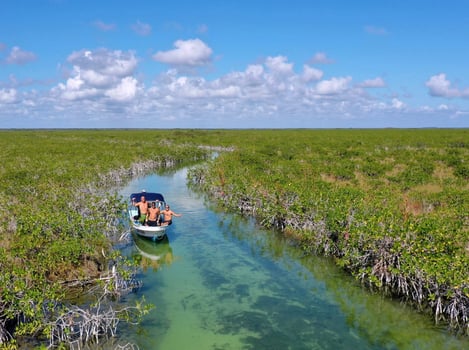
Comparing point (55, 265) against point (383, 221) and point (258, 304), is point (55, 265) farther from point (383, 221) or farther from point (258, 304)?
point (383, 221)

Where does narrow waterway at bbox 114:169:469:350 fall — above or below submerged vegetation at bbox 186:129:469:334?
below

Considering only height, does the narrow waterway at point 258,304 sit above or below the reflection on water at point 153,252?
below

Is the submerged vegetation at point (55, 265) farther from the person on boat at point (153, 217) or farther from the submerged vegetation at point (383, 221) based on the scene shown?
the submerged vegetation at point (383, 221)

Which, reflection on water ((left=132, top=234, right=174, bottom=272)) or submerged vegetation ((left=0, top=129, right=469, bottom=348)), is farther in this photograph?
reflection on water ((left=132, top=234, right=174, bottom=272))

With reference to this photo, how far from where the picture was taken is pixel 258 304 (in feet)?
41.9

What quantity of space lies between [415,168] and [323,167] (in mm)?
7342

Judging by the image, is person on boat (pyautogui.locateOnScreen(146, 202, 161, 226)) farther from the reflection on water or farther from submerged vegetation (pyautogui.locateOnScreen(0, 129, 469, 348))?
submerged vegetation (pyautogui.locateOnScreen(0, 129, 469, 348))

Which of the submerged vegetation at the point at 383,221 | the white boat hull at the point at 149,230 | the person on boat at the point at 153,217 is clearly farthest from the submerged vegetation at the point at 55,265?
the submerged vegetation at the point at 383,221

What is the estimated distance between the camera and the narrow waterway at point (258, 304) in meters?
10.7

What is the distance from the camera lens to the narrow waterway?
10.7 metres

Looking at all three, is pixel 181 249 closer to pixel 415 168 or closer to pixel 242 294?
pixel 242 294

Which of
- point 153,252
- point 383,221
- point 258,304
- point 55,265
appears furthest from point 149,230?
point 383,221

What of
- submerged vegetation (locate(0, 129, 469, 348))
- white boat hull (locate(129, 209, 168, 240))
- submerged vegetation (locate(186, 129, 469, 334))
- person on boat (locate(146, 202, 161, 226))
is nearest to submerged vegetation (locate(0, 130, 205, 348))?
submerged vegetation (locate(0, 129, 469, 348))

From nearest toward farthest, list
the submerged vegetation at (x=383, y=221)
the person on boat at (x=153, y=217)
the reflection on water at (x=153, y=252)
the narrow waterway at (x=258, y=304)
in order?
the narrow waterway at (x=258, y=304) < the submerged vegetation at (x=383, y=221) < the reflection on water at (x=153, y=252) < the person on boat at (x=153, y=217)
